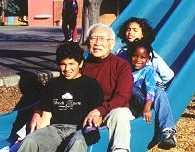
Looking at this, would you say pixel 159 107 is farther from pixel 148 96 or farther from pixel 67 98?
pixel 67 98

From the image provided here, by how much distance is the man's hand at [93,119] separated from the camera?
398cm

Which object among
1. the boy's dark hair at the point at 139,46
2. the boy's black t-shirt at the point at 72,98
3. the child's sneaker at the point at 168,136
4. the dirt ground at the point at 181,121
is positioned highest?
the boy's dark hair at the point at 139,46

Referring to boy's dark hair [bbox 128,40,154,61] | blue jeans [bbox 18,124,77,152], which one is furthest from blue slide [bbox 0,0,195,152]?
boy's dark hair [bbox 128,40,154,61]

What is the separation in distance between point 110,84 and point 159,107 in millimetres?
591

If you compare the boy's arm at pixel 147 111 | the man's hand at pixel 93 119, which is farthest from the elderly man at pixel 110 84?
the boy's arm at pixel 147 111

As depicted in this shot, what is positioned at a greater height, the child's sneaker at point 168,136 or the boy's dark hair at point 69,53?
the boy's dark hair at point 69,53

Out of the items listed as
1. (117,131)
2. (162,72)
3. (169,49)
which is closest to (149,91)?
(162,72)

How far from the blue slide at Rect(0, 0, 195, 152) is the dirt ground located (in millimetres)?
495

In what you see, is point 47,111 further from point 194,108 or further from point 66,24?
point 66,24

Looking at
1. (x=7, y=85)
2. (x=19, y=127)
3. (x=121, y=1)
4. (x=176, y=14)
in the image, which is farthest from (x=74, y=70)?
(x=121, y=1)

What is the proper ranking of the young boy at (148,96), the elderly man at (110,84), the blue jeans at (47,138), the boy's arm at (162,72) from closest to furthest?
1. the blue jeans at (47,138)
2. the elderly man at (110,84)
3. the young boy at (148,96)
4. the boy's arm at (162,72)

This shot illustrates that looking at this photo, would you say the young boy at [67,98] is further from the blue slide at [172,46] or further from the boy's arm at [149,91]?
the boy's arm at [149,91]

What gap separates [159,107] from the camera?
15.4 ft

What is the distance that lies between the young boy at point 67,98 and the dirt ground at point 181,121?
1.47 m
